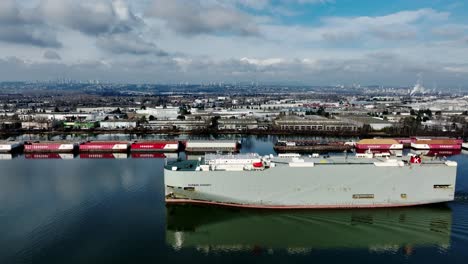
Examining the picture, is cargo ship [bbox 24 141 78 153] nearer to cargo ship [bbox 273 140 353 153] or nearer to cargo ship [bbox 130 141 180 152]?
cargo ship [bbox 130 141 180 152]

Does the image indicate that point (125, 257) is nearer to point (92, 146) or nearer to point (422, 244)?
point (422, 244)

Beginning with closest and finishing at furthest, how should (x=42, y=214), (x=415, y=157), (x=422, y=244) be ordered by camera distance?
1. (x=422, y=244)
2. (x=42, y=214)
3. (x=415, y=157)

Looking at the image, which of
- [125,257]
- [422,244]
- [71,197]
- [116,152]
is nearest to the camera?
[125,257]

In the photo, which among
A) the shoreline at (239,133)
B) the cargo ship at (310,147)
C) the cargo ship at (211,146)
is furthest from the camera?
the shoreline at (239,133)

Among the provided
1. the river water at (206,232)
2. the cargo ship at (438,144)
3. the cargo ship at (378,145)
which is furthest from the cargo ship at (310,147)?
the river water at (206,232)

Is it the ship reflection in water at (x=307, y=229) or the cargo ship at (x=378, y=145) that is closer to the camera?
the ship reflection in water at (x=307, y=229)

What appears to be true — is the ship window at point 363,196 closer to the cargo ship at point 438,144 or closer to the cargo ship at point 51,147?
the cargo ship at point 438,144

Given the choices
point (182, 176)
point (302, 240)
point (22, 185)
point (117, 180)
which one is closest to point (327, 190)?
point (302, 240)
